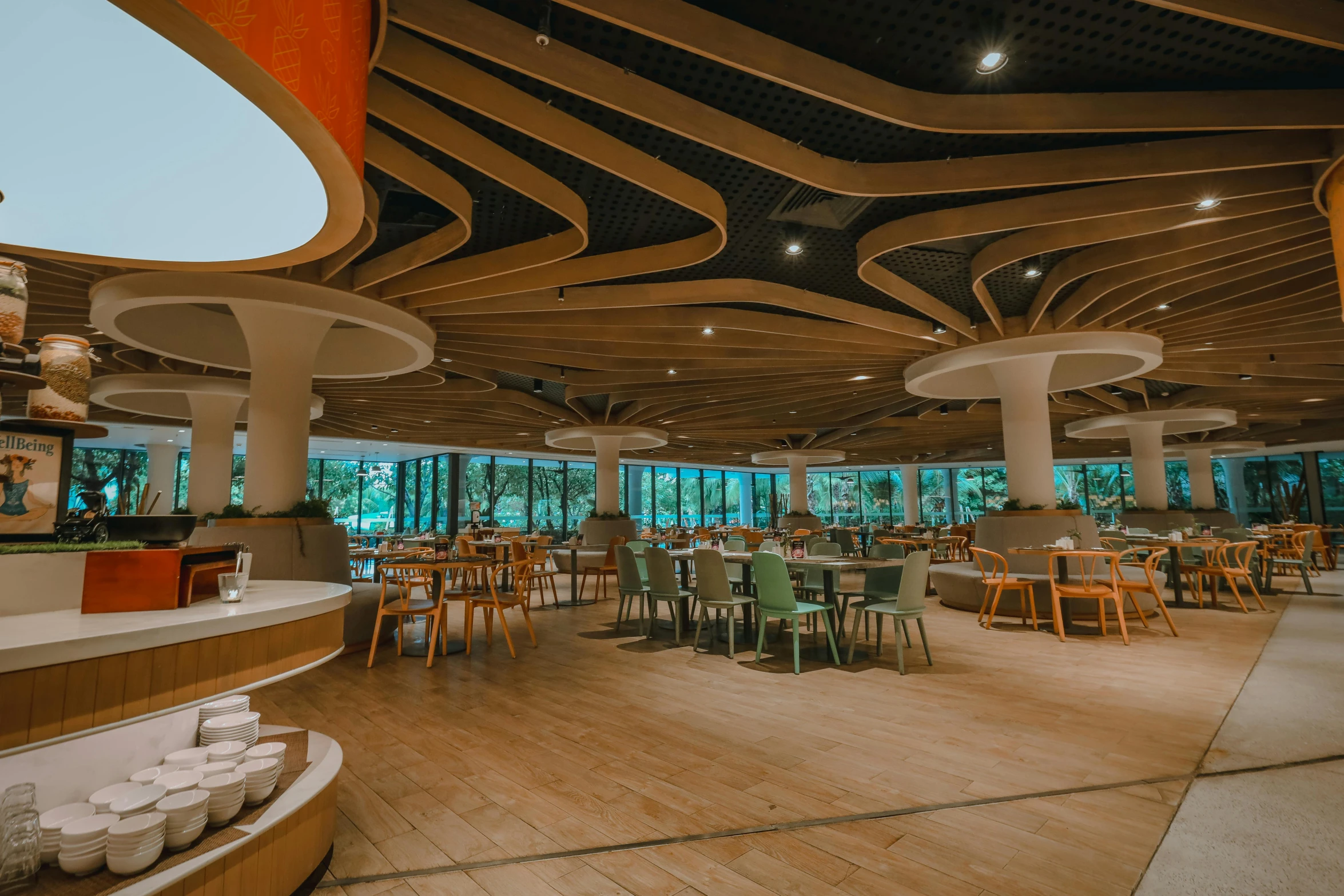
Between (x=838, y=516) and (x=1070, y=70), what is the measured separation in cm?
3016

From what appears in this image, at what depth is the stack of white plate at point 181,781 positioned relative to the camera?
6.03 feet

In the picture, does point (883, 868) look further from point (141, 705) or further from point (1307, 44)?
point (1307, 44)

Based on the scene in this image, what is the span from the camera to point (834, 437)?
19672mm

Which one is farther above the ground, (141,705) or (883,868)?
(141,705)

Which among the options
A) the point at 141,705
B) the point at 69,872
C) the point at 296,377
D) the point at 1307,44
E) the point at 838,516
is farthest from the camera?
the point at 838,516

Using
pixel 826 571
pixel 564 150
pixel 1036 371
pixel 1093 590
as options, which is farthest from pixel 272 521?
pixel 1036 371

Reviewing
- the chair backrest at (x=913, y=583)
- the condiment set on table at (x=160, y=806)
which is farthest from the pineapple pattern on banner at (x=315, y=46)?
the chair backrest at (x=913, y=583)

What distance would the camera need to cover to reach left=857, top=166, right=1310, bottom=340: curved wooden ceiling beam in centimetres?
441

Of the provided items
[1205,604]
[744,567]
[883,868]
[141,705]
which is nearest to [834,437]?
[1205,604]

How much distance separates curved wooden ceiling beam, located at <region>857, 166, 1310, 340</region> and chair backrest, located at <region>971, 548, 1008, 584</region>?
364 centimetres

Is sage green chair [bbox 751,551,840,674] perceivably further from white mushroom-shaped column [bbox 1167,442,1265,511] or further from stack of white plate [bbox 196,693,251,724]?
white mushroom-shaped column [bbox 1167,442,1265,511]

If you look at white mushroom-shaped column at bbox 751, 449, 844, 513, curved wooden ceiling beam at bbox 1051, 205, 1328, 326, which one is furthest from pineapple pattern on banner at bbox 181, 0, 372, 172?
white mushroom-shaped column at bbox 751, 449, 844, 513

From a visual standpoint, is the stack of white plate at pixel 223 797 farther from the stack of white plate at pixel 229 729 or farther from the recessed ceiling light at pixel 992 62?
the recessed ceiling light at pixel 992 62

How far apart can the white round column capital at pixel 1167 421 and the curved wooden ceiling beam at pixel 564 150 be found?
1317 cm
